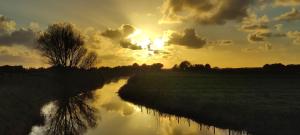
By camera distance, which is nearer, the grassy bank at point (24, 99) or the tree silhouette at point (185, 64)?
the grassy bank at point (24, 99)

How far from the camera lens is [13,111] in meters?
31.4

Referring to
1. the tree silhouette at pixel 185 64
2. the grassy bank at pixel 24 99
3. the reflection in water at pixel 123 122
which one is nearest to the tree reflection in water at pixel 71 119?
the reflection in water at pixel 123 122

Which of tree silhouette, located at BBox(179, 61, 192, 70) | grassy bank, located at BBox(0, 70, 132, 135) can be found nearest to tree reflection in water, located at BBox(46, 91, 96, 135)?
grassy bank, located at BBox(0, 70, 132, 135)

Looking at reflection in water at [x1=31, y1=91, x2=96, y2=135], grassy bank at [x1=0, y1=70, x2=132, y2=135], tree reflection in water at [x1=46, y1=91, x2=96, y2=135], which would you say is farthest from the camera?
tree reflection in water at [x1=46, y1=91, x2=96, y2=135]

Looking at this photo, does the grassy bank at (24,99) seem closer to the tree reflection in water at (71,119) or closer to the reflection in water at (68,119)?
the reflection in water at (68,119)

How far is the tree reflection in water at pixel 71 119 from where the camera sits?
31.6 m

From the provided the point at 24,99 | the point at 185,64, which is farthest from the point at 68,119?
the point at 185,64

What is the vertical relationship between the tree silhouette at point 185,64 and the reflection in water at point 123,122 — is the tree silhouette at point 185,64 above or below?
→ above

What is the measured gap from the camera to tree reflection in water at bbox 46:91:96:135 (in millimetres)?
31625

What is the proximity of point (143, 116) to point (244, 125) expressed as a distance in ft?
47.1

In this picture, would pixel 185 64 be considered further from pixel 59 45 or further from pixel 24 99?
pixel 24 99

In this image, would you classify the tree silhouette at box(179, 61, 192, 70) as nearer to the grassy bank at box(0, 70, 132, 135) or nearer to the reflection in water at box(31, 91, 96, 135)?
the grassy bank at box(0, 70, 132, 135)

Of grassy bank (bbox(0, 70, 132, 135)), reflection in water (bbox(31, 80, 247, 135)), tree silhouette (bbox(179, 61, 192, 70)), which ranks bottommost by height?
reflection in water (bbox(31, 80, 247, 135))

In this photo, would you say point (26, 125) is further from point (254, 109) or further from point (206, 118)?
point (254, 109)
